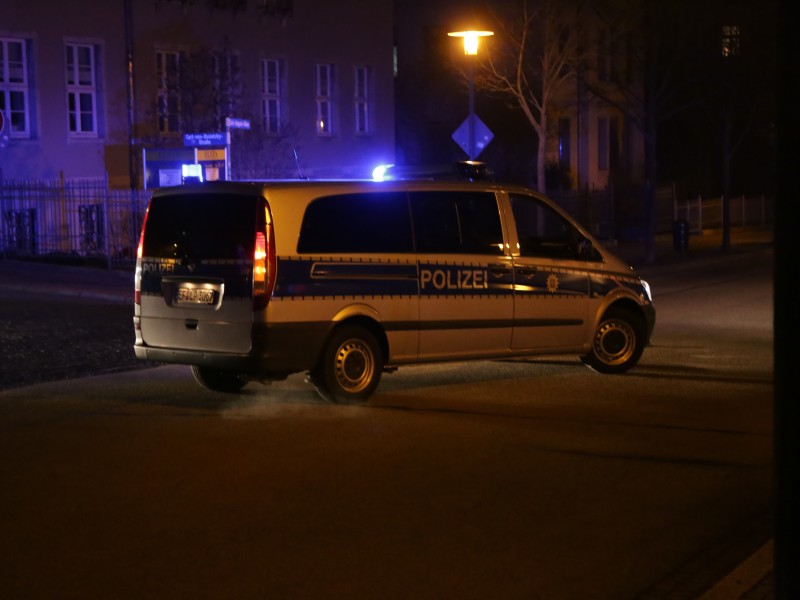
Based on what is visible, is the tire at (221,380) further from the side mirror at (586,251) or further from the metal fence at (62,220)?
the metal fence at (62,220)

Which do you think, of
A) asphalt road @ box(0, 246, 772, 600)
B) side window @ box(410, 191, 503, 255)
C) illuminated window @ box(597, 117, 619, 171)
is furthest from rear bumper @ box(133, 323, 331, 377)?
illuminated window @ box(597, 117, 619, 171)

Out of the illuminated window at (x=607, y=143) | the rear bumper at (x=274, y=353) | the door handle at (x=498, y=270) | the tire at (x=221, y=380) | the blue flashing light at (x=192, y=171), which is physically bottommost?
the tire at (x=221, y=380)

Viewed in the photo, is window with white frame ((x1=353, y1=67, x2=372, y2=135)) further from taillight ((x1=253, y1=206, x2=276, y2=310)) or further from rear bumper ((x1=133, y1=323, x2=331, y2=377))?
taillight ((x1=253, y1=206, x2=276, y2=310))

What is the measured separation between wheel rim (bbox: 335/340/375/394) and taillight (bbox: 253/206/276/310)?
2.94 feet

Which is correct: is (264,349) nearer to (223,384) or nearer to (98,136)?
(223,384)

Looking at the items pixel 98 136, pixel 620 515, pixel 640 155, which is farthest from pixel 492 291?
pixel 640 155

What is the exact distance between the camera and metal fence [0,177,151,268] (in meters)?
27.0

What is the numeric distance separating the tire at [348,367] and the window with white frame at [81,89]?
20448 millimetres

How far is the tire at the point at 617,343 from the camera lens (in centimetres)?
1248


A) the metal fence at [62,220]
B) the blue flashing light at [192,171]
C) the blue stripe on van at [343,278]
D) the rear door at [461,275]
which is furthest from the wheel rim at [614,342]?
the metal fence at [62,220]

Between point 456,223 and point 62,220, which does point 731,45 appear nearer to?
point 62,220

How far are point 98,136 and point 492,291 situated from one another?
2052 centimetres

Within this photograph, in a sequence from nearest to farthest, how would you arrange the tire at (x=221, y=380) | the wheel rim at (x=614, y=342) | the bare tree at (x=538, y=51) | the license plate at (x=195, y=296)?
the license plate at (x=195, y=296)
the tire at (x=221, y=380)
the wheel rim at (x=614, y=342)
the bare tree at (x=538, y=51)

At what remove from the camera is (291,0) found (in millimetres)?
35281
